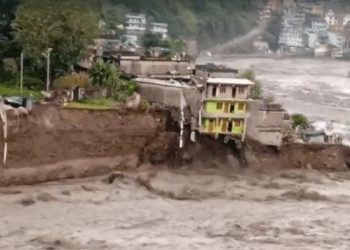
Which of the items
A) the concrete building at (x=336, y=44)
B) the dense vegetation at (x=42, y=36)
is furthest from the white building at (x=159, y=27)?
the dense vegetation at (x=42, y=36)

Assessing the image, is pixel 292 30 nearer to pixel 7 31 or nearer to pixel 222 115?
pixel 7 31

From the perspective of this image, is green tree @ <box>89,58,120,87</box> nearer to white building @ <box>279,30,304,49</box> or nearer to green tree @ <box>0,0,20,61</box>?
green tree @ <box>0,0,20,61</box>

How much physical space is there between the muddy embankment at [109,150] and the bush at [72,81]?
5.47ft

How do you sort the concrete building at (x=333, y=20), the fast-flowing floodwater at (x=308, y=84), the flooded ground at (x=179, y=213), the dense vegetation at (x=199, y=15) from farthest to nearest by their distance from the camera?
1. the concrete building at (x=333, y=20)
2. the dense vegetation at (x=199, y=15)
3. the fast-flowing floodwater at (x=308, y=84)
4. the flooded ground at (x=179, y=213)

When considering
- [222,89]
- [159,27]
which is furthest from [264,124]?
[159,27]

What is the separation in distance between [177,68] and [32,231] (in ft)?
34.5

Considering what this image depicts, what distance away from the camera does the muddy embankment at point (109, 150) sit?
65.7ft

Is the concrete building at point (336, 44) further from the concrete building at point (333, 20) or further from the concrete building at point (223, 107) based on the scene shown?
the concrete building at point (223, 107)

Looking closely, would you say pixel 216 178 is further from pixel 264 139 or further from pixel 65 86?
pixel 65 86

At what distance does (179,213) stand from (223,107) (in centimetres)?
503

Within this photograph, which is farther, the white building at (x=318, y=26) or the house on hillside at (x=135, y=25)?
the white building at (x=318, y=26)

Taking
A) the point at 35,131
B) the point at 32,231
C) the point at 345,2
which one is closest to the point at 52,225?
the point at 32,231

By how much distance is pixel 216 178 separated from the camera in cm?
2159

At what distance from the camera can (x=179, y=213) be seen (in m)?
18.3
